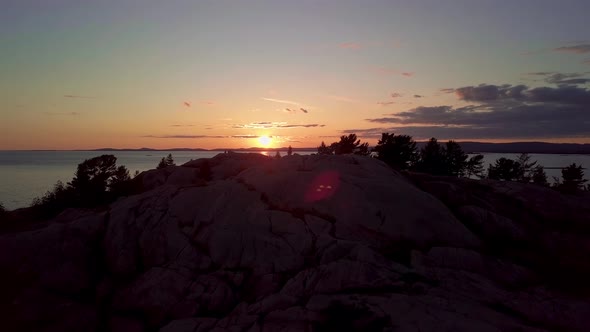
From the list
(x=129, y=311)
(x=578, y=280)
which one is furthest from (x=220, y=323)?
(x=578, y=280)

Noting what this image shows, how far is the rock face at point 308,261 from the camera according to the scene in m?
11.6

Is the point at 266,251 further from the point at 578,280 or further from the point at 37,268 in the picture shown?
the point at 578,280

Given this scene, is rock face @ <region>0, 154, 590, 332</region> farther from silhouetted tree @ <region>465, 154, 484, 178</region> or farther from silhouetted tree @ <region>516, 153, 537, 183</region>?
silhouetted tree @ <region>516, 153, 537, 183</region>

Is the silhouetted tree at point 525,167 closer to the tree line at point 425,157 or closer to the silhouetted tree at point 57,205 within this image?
the tree line at point 425,157

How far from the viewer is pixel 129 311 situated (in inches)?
588

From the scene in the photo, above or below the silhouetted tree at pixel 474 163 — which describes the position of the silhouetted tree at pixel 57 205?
below

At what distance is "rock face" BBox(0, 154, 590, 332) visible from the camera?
11633 millimetres

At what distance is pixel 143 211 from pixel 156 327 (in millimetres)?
7838

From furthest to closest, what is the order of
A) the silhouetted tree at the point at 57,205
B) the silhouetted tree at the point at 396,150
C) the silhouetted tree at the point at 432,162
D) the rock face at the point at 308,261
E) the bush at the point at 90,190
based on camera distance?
the silhouetted tree at the point at 432,162
the silhouetted tree at the point at 396,150
the bush at the point at 90,190
the silhouetted tree at the point at 57,205
the rock face at the point at 308,261

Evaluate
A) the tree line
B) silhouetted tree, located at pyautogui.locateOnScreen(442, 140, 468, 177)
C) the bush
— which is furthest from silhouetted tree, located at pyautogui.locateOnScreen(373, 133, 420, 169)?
the bush

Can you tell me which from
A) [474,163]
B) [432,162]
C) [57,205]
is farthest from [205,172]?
[474,163]

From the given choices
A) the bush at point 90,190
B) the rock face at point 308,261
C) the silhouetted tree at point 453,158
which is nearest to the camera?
the rock face at point 308,261

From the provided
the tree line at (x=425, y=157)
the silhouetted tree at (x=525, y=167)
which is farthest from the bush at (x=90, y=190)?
the silhouetted tree at (x=525, y=167)

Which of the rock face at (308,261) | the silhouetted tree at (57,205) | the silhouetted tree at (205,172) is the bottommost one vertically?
the silhouetted tree at (57,205)
